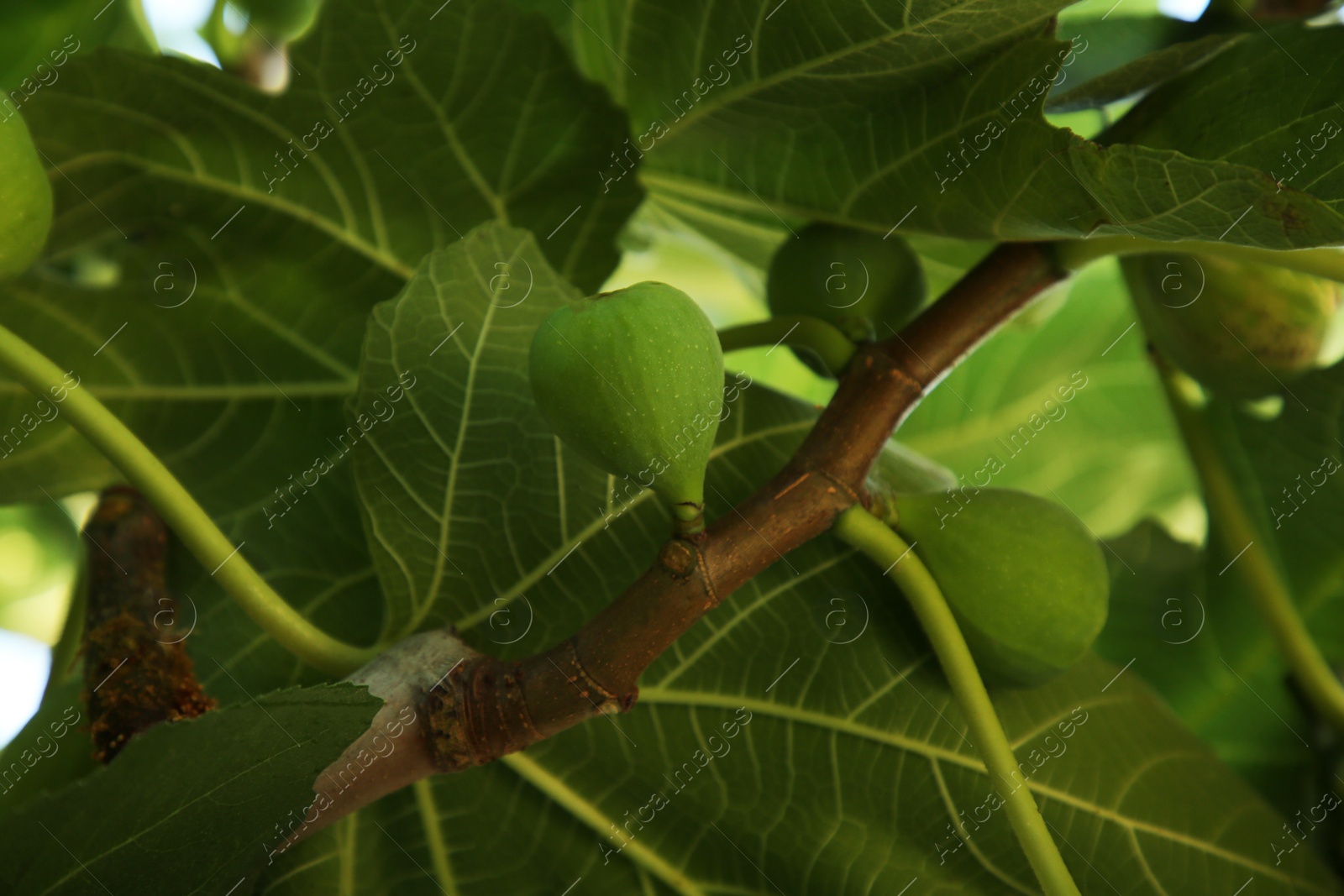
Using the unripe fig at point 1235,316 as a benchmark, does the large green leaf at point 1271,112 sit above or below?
above

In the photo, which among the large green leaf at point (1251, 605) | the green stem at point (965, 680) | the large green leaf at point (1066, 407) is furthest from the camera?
the large green leaf at point (1066, 407)

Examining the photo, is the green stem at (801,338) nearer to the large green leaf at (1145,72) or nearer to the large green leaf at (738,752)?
the large green leaf at (738,752)

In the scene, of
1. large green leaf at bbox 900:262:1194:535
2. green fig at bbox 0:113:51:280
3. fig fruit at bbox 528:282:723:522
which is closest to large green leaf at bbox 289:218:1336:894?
fig fruit at bbox 528:282:723:522

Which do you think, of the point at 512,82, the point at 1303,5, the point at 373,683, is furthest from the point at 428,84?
the point at 1303,5

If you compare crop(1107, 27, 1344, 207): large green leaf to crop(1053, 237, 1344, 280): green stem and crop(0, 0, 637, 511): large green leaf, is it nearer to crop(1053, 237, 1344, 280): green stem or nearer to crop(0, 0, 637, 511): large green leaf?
crop(1053, 237, 1344, 280): green stem

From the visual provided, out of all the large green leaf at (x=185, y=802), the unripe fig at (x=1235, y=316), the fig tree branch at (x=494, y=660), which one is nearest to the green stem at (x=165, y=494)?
the fig tree branch at (x=494, y=660)

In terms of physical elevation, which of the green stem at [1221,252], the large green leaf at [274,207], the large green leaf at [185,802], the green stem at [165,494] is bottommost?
the green stem at [1221,252]
